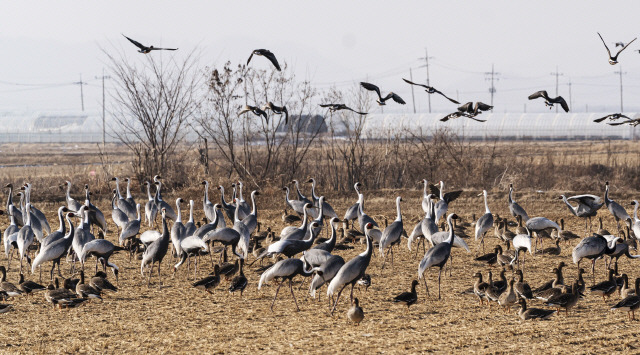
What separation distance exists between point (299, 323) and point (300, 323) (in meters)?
0.01

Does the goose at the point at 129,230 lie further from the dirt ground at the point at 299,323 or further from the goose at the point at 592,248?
the goose at the point at 592,248

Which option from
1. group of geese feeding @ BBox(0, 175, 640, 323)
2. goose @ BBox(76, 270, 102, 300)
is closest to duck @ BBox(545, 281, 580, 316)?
group of geese feeding @ BBox(0, 175, 640, 323)

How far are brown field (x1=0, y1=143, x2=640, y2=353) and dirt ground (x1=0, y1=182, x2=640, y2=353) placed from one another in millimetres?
12

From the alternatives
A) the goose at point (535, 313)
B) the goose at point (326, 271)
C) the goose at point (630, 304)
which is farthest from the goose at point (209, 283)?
the goose at point (630, 304)

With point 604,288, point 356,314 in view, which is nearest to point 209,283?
point 356,314

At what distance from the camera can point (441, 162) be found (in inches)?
991

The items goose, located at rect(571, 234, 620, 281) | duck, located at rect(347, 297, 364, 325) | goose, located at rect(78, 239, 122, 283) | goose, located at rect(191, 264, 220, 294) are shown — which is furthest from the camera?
goose, located at rect(78, 239, 122, 283)

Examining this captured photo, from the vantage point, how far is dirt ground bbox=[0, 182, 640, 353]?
8031 millimetres

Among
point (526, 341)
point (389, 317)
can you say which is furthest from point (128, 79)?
point (526, 341)

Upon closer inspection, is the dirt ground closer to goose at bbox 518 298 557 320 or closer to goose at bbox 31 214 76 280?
goose at bbox 518 298 557 320

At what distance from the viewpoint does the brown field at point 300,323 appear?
8031 mm

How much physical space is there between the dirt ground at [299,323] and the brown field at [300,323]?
0.04 ft

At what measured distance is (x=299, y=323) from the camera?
909 centimetres

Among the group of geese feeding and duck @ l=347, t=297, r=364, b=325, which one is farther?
the group of geese feeding
